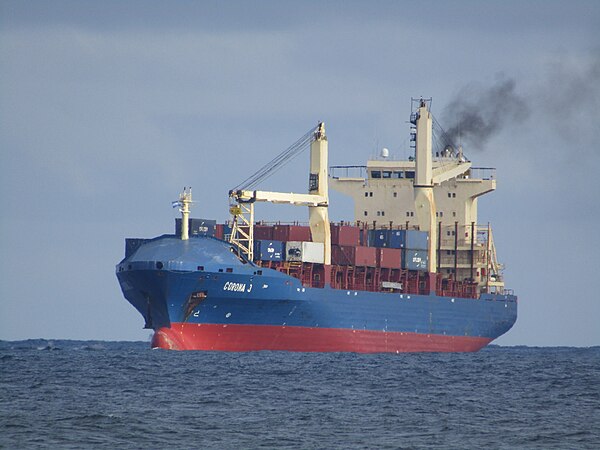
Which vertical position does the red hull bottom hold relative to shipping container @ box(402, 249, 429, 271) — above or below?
below

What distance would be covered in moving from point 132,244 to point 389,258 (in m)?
17.3

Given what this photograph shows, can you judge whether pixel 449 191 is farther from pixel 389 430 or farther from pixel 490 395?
pixel 389 430

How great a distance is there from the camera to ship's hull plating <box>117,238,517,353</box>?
69000 mm

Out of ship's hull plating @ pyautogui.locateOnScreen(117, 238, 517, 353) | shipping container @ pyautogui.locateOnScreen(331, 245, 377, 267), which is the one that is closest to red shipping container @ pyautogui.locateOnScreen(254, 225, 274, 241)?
shipping container @ pyautogui.locateOnScreen(331, 245, 377, 267)

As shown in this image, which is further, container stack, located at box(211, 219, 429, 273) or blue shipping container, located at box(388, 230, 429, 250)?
blue shipping container, located at box(388, 230, 429, 250)

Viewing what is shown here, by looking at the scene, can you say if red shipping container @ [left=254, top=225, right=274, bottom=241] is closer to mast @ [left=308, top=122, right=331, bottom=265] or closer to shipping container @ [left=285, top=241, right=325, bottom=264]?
mast @ [left=308, top=122, right=331, bottom=265]

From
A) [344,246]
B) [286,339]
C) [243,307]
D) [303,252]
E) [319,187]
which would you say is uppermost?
[319,187]

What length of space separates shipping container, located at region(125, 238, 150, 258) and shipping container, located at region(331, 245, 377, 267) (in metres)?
13.1

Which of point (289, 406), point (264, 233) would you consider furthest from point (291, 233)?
point (289, 406)

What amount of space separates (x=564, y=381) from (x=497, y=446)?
23.2 meters

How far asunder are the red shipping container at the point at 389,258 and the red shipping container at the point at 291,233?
188 inches

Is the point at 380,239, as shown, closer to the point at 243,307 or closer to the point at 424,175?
the point at 424,175

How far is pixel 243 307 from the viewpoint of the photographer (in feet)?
233

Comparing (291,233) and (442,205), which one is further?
(442,205)
